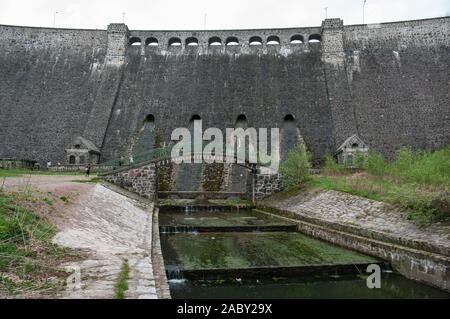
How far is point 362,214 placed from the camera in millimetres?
14422

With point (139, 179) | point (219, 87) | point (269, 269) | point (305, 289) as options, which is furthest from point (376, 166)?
point (219, 87)

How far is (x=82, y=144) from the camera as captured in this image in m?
30.5

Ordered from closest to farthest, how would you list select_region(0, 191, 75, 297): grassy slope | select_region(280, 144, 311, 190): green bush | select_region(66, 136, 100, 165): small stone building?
1. select_region(0, 191, 75, 297): grassy slope
2. select_region(280, 144, 311, 190): green bush
3. select_region(66, 136, 100, 165): small stone building

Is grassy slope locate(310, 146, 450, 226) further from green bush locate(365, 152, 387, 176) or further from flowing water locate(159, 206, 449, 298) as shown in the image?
flowing water locate(159, 206, 449, 298)

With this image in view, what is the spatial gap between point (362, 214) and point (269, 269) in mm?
5547

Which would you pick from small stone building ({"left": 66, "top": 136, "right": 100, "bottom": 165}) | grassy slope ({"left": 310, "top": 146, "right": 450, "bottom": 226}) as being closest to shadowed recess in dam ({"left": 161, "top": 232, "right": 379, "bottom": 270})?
grassy slope ({"left": 310, "top": 146, "right": 450, "bottom": 226})

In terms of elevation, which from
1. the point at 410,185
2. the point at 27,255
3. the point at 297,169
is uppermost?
the point at 297,169

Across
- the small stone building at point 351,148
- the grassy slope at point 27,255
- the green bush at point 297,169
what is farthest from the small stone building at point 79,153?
the grassy slope at point 27,255

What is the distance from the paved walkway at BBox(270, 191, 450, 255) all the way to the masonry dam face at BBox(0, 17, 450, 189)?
1251 centimetres

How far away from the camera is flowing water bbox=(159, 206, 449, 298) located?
9289mm

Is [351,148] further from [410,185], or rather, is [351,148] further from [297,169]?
[410,185]

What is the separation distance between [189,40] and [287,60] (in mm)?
10495
